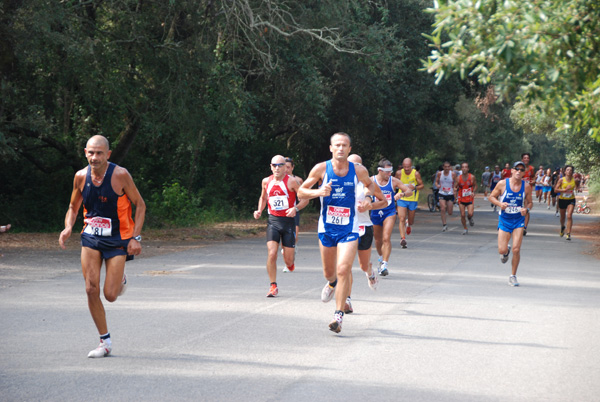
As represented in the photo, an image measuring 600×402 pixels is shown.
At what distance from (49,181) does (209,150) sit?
19.4 feet

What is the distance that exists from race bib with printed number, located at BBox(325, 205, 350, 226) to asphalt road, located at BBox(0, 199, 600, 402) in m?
1.12

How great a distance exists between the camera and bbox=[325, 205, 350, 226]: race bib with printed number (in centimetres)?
871

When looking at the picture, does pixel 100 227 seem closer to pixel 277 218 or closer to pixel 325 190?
pixel 325 190

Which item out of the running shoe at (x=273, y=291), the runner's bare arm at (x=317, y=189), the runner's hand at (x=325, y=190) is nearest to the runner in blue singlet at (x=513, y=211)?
the running shoe at (x=273, y=291)

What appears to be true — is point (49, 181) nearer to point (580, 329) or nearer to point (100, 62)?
point (100, 62)

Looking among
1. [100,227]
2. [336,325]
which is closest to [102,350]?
[100,227]

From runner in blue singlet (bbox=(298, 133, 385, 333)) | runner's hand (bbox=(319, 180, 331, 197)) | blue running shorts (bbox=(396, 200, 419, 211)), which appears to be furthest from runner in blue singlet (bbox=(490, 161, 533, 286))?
blue running shorts (bbox=(396, 200, 419, 211))

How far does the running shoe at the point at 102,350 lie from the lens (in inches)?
283

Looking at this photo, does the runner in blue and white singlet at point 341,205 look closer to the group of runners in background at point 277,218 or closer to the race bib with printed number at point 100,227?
the group of runners in background at point 277,218

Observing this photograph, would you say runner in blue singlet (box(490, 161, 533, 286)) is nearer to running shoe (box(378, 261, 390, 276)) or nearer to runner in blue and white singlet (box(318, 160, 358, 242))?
running shoe (box(378, 261, 390, 276))

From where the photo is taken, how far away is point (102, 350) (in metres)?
7.23

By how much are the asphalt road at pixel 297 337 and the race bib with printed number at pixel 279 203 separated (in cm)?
116

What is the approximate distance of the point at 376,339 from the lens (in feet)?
27.2

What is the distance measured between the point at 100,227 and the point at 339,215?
2.53m
